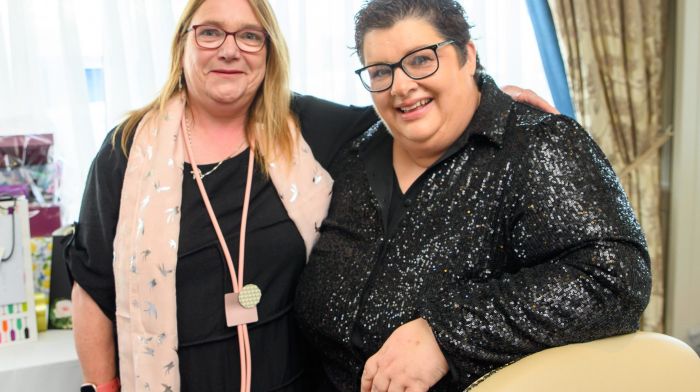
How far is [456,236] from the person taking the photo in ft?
4.49

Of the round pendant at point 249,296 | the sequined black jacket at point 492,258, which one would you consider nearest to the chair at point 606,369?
the sequined black jacket at point 492,258

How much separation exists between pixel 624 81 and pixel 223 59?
67.0 inches

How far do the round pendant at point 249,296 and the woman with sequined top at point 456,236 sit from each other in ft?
0.31

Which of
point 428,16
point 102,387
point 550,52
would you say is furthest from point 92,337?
point 550,52

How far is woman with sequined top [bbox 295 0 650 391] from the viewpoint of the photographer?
1234mm

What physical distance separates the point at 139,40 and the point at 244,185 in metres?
0.91

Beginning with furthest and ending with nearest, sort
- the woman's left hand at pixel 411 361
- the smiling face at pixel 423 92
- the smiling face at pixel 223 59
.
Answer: the smiling face at pixel 223 59 → the smiling face at pixel 423 92 → the woman's left hand at pixel 411 361

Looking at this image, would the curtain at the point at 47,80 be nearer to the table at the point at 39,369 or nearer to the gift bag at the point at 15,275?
the gift bag at the point at 15,275

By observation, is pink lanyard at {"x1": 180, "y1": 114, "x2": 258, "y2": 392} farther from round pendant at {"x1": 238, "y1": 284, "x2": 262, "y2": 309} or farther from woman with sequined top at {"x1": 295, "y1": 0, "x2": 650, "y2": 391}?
woman with sequined top at {"x1": 295, "y1": 0, "x2": 650, "y2": 391}

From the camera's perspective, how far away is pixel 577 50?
2.64m

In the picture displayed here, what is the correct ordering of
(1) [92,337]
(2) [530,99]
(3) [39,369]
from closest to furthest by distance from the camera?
(2) [530,99] → (1) [92,337] → (3) [39,369]

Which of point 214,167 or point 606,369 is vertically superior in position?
point 214,167

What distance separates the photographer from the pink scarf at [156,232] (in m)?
1.57

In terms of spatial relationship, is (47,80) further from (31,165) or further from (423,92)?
(423,92)
